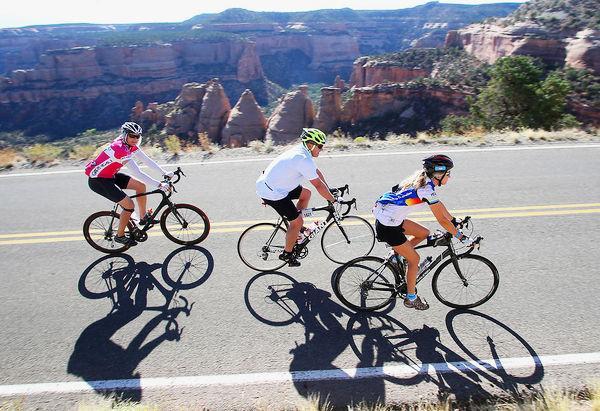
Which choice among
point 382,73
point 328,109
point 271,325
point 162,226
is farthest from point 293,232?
point 382,73

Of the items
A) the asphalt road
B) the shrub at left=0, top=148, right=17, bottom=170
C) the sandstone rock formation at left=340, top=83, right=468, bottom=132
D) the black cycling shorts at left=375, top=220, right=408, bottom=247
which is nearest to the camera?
the asphalt road

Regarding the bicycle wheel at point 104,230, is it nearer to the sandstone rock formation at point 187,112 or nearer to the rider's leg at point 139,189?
the rider's leg at point 139,189

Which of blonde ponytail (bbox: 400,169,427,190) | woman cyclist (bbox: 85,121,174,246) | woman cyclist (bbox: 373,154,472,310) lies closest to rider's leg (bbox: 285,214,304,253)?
woman cyclist (bbox: 373,154,472,310)

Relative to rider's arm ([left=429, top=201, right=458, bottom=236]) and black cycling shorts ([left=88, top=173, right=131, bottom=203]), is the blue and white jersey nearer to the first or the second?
rider's arm ([left=429, top=201, right=458, bottom=236])

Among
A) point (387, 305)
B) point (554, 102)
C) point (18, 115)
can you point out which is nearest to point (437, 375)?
point (387, 305)

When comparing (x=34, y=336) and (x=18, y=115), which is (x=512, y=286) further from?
(x=18, y=115)

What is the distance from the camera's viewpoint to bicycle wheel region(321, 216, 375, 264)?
259 inches

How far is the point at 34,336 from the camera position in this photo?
5.16 metres

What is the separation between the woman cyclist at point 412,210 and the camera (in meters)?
4.46

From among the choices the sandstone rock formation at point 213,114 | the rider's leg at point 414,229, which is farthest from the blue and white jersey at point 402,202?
the sandstone rock formation at point 213,114

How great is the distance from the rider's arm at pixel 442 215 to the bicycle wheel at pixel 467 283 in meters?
0.61

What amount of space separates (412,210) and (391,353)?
1.63 meters

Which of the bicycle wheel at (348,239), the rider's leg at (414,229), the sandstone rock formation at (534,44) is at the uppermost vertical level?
the rider's leg at (414,229)

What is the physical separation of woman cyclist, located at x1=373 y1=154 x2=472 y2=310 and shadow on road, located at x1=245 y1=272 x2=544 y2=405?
552 mm
